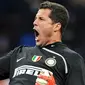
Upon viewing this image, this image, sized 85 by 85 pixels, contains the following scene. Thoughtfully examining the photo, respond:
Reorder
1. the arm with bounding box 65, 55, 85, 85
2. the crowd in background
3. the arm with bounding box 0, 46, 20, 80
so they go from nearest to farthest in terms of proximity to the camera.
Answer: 1. the arm with bounding box 65, 55, 85, 85
2. the arm with bounding box 0, 46, 20, 80
3. the crowd in background

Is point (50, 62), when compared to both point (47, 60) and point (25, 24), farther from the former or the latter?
point (25, 24)

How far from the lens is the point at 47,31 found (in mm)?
1839

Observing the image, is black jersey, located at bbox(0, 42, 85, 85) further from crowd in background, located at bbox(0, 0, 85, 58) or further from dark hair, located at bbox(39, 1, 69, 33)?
crowd in background, located at bbox(0, 0, 85, 58)

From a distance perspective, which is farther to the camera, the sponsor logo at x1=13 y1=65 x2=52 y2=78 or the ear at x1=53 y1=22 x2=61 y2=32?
the ear at x1=53 y1=22 x2=61 y2=32

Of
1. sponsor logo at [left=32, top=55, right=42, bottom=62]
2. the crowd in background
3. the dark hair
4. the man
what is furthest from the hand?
the crowd in background

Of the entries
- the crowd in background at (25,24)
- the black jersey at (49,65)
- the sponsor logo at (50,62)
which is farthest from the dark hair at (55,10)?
the crowd in background at (25,24)

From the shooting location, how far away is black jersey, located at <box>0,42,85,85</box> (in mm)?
1660

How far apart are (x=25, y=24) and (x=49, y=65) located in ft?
6.92

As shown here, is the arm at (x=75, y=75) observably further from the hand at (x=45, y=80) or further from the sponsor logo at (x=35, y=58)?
the sponsor logo at (x=35, y=58)

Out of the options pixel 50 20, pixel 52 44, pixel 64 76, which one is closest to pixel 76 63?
pixel 64 76

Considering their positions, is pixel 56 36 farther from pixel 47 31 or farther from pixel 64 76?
pixel 64 76

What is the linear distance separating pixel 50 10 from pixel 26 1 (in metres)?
2.07

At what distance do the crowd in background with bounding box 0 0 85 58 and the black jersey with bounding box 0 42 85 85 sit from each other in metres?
1.79

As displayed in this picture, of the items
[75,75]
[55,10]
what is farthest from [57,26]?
[75,75]
